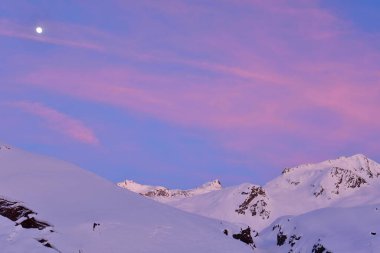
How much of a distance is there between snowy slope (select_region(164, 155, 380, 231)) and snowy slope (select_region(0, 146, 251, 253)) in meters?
77.0

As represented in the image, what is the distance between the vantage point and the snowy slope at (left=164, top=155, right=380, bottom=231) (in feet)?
436

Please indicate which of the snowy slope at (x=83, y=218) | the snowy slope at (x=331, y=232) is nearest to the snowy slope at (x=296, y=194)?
the snowy slope at (x=331, y=232)

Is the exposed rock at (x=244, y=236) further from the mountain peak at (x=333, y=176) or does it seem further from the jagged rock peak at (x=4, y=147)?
the mountain peak at (x=333, y=176)

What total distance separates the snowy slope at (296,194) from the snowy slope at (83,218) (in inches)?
3032

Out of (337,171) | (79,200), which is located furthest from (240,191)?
(79,200)

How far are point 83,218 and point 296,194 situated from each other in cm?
12118

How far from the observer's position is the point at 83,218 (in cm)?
3722

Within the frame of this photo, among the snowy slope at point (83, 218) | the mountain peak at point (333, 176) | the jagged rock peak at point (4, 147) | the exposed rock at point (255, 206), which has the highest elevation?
the mountain peak at point (333, 176)

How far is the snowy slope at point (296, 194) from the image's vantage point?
133000mm

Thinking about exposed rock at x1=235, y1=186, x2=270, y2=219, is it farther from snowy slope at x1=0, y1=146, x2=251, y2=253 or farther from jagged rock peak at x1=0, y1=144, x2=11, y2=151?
jagged rock peak at x1=0, y1=144, x2=11, y2=151

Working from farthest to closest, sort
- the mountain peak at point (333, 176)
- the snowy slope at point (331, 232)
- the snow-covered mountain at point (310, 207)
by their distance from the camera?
the mountain peak at point (333, 176)
the snow-covered mountain at point (310, 207)
the snowy slope at point (331, 232)

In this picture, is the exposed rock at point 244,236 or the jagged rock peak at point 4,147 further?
the jagged rock peak at point 4,147

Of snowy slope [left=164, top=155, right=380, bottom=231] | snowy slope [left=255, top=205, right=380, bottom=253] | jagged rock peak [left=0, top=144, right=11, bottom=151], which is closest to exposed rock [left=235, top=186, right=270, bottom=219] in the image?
snowy slope [left=164, top=155, right=380, bottom=231]

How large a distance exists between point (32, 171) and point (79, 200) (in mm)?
6705
